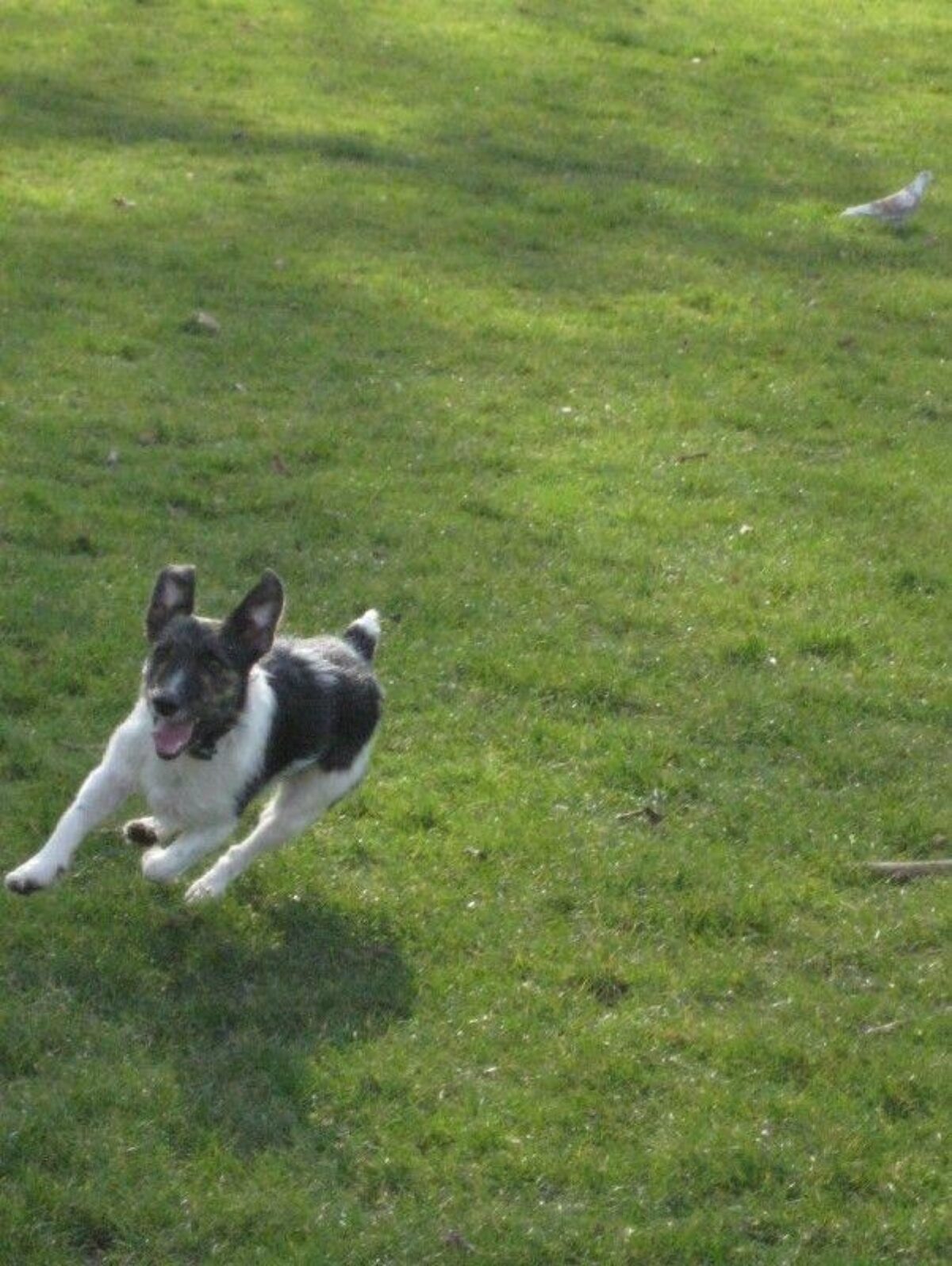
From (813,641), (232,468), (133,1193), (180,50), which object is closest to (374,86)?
(180,50)

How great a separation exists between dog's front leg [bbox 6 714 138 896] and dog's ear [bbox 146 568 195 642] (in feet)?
1.21

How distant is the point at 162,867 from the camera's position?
750 cm

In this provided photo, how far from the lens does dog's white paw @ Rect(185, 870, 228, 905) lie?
779 cm

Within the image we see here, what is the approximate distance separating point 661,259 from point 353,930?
10693mm

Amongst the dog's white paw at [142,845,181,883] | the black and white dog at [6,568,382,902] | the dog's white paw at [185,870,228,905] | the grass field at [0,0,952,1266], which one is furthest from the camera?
the dog's white paw at [185,870,228,905]

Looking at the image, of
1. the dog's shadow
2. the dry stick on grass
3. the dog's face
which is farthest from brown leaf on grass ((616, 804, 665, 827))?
the dog's face

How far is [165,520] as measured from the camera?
11.4 meters

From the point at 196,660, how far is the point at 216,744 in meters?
0.36

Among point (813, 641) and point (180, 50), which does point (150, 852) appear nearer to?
point (813, 641)

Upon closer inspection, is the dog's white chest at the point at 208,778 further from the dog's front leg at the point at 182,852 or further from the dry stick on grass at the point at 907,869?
the dry stick on grass at the point at 907,869

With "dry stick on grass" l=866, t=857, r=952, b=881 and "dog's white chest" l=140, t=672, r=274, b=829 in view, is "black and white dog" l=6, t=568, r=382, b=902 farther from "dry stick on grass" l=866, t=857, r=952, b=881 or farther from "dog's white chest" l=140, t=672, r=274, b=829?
"dry stick on grass" l=866, t=857, r=952, b=881

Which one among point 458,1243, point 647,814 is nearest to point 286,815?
point 647,814

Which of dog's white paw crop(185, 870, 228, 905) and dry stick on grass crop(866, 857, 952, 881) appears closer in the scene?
dog's white paw crop(185, 870, 228, 905)

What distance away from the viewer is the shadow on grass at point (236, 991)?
678 cm
